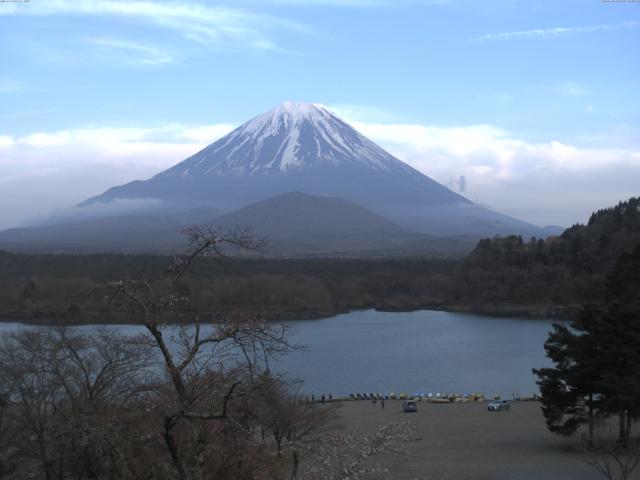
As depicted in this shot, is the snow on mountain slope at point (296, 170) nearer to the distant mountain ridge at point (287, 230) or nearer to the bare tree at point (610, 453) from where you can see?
the distant mountain ridge at point (287, 230)

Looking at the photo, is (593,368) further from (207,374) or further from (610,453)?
(207,374)

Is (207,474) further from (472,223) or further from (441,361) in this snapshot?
(472,223)

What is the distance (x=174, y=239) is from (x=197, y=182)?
38.1 metres

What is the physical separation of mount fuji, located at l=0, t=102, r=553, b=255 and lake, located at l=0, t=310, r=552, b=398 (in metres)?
67.1

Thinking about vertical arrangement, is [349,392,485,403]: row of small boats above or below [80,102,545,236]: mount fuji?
below

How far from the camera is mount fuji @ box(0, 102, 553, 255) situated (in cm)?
10350

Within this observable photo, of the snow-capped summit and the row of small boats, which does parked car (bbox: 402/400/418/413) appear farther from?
A: the snow-capped summit

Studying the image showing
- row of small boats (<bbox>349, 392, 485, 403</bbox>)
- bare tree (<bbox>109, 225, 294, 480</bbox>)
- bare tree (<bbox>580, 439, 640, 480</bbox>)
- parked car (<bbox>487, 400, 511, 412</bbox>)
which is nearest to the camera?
bare tree (<bbox>109, 225, 294, 480</bbox>)

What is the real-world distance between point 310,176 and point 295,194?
16089mm

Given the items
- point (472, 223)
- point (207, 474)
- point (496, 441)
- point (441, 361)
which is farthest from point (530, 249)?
point (472, 223)

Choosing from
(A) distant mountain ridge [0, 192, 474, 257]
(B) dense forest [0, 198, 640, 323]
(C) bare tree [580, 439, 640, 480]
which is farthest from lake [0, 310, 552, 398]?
(A) distant mountain ridge [0, 192, 474, 257]

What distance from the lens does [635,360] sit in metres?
10.5

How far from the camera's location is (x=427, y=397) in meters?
17.3

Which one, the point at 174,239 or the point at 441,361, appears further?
the point at 174,239
